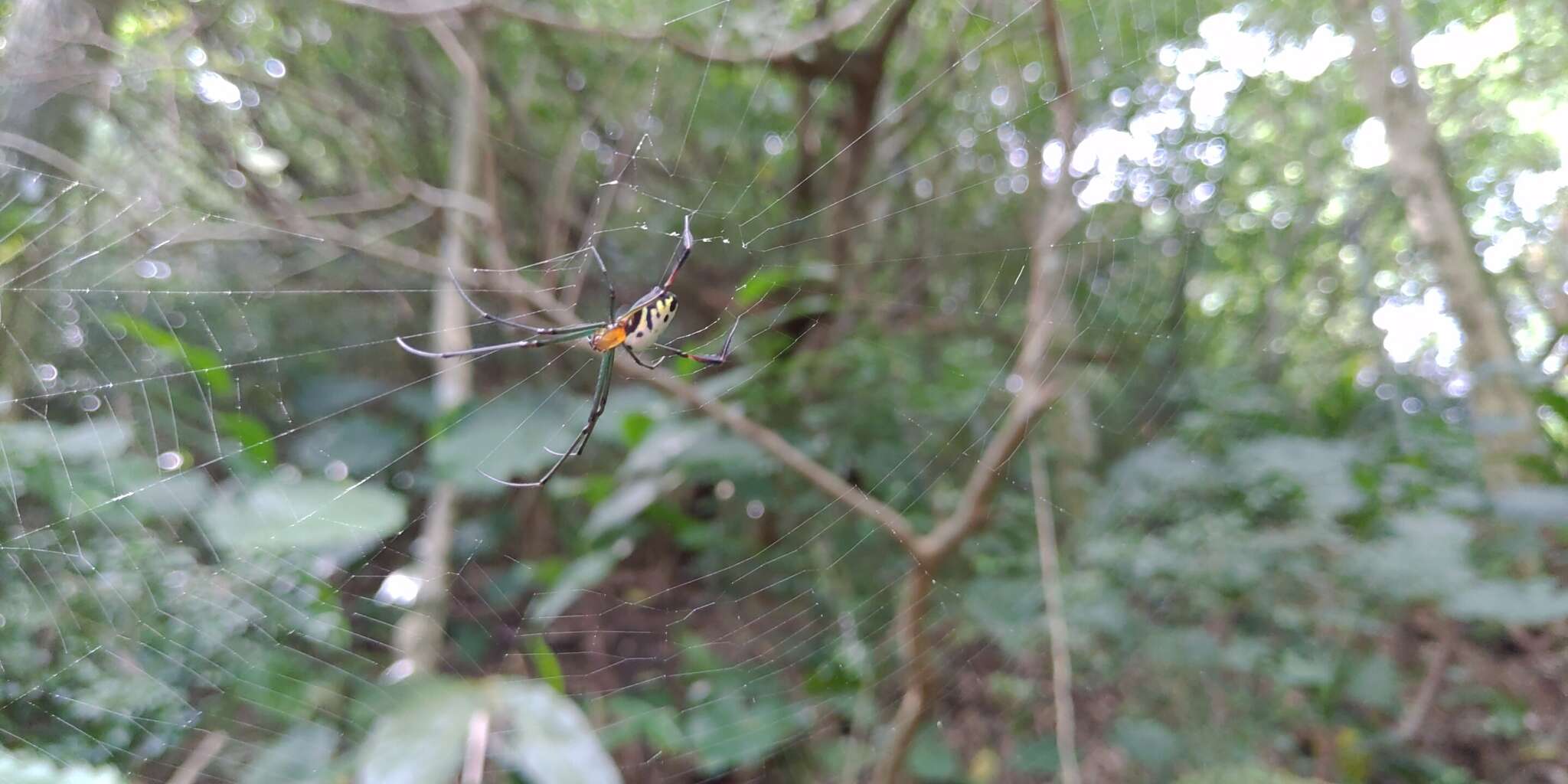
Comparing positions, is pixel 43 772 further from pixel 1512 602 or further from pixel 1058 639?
pixel 1512 602

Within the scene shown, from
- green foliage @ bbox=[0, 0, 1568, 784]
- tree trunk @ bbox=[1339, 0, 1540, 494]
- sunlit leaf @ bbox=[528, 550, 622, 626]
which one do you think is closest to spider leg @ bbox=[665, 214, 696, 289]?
green foliage @ bbox=[0, 0, 1568, 784]

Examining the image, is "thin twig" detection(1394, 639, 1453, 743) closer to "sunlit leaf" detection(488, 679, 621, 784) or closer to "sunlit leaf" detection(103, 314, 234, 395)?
"sunlit leaf" detection(488, 679, 621, 784)

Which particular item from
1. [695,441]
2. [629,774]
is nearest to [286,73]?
[695,441]

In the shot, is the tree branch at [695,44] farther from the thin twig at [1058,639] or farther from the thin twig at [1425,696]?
the thin twig at [1425,696]

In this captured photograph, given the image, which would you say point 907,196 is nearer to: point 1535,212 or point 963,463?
point 963,463

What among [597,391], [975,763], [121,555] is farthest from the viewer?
[975,763]

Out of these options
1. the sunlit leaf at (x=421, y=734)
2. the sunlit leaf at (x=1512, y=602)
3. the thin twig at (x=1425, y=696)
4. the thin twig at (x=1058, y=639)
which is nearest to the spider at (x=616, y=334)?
the sunlit leaf at (x=421, y=734)

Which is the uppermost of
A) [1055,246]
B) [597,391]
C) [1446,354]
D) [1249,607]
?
[1446,354]
